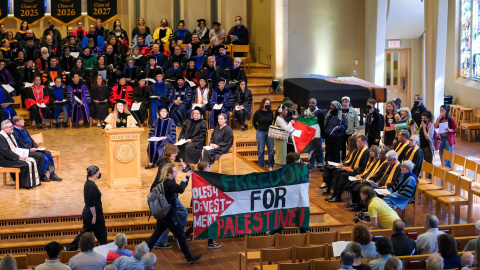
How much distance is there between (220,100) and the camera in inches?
728

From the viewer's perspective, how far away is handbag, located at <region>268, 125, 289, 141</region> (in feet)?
49.7

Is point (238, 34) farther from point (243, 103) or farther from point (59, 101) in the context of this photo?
point (59, 101)

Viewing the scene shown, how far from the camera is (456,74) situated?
21.6 metres

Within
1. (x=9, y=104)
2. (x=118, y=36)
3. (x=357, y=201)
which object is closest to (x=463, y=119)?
(x=357, y=201)

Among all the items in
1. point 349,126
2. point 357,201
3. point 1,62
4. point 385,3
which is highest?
point 385,3

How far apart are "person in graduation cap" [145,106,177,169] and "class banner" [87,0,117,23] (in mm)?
9984

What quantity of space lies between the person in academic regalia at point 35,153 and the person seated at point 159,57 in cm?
667

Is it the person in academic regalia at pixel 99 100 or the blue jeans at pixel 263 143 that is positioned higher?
the person in academic regalia at pixel 99 100

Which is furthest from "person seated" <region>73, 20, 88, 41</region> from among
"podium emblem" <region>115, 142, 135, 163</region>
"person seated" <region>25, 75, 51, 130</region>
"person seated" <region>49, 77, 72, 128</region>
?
"podium emblem" <region>115, 142, 135, 163</region>

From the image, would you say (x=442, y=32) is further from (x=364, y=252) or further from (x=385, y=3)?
(x=364, y=252)

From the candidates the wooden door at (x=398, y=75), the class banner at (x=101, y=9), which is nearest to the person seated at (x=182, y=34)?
the class banner at (x=101, y=9)

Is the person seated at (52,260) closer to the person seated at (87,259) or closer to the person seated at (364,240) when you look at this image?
the person seated at (87,259)

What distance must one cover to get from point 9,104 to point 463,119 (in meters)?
10.7

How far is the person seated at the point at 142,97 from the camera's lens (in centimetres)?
1912
